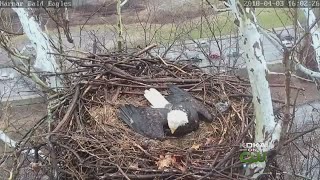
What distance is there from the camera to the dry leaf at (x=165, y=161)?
3.38m

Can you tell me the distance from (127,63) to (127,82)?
21 centimetres

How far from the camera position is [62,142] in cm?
354

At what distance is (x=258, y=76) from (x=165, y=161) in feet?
3.18

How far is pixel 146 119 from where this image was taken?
3.82 m

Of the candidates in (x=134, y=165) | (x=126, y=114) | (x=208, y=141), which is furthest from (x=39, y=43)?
(x=208, y=141)

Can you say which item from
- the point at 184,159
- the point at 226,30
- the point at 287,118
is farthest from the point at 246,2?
the point at 226,30

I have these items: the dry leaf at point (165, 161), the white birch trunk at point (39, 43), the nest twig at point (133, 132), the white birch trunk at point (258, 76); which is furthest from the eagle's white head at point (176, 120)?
the white birch trunk at point (39, 43)

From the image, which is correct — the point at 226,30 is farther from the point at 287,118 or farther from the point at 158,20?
the point at 287,118

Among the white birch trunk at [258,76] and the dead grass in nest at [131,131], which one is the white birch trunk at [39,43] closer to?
the dead grass in nest at [131,131]

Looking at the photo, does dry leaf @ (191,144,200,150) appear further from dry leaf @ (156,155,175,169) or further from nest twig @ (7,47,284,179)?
dry leaf @ (156,155,175,169)

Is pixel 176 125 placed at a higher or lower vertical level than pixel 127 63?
lower

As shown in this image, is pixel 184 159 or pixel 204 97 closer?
pixel 184 159

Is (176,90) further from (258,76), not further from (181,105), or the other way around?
(258,76)

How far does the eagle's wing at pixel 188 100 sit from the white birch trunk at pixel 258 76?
38.0 inches
